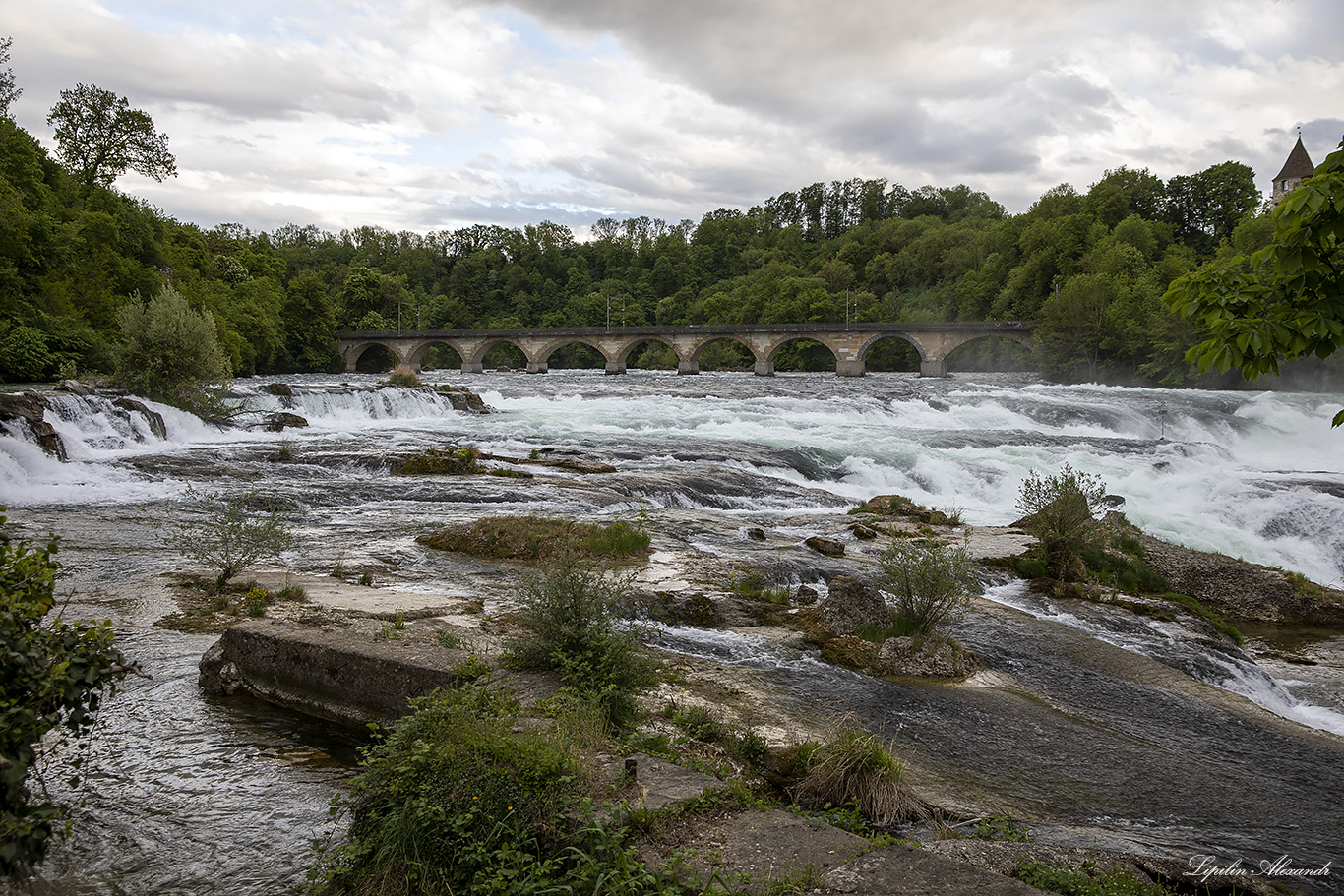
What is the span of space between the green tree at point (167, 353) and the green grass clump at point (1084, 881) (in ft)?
86.1

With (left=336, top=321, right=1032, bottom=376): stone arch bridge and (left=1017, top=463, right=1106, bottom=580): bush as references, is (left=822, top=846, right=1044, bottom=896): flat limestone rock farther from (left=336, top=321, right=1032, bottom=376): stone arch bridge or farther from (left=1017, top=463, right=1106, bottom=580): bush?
(left=336, top=321, right=1032, bottom=376): stone arch bridge

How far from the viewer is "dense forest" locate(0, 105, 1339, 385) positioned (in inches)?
1393

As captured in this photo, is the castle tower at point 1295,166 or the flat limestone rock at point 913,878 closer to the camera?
the flat limestone rock at point 913,878

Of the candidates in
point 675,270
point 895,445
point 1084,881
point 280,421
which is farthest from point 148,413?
point 675,270

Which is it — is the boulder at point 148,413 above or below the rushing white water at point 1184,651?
above

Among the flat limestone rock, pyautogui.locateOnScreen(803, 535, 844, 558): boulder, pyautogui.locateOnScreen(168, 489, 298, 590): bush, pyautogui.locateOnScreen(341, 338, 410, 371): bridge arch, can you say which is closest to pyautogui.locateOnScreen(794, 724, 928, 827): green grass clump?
the flat limestone rock

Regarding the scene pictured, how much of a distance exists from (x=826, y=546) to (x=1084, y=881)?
789 centimetres

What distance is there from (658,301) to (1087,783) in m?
114

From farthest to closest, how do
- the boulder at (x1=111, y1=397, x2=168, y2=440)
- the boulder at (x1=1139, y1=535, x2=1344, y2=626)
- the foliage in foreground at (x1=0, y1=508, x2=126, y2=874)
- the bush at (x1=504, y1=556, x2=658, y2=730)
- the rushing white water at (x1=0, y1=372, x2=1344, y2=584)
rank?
the boulder at (x1=111, y1=397, x2=168, y2=440) → the rushing white water at (x1=0, y1=372, x2=1344, y2=584) → the boulder at (x1=1139, y1=535, x2=1344, y2=626) → the bush at (x1=504, y1=556, x2=658, y2=730) → the foliage in foreground at (x1=0, y1=508, x2=126, y2=874)

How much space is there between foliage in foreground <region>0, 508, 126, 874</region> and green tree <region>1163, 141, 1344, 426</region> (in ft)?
17.1

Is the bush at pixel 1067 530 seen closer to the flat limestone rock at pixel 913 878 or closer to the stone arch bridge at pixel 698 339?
the flat limestone rock at pixel 913 878

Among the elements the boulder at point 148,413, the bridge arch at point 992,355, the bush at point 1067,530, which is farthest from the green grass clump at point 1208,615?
the bridge arch at point 992,355

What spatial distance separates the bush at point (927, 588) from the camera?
755 cm

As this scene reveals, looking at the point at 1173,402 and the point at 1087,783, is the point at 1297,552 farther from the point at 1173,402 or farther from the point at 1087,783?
the point at 1173,402
